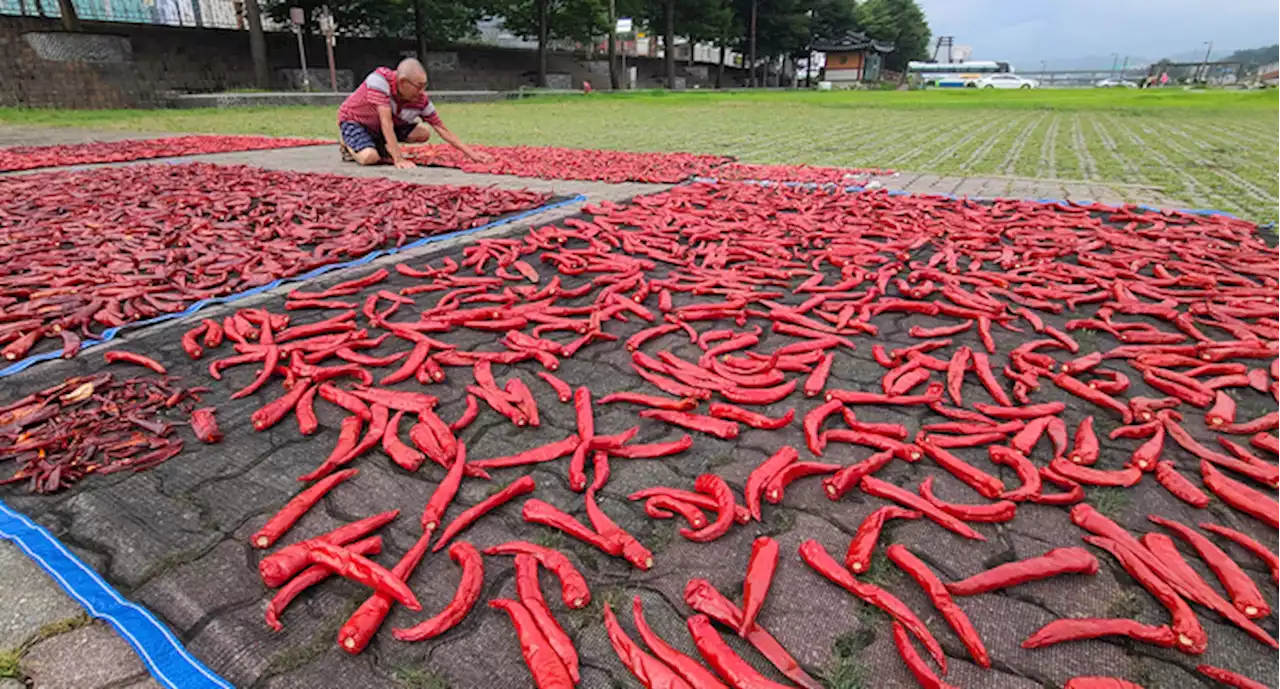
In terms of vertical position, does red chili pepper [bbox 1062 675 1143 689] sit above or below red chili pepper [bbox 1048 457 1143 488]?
below

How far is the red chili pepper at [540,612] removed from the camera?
5.36ft

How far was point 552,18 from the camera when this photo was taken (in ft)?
126

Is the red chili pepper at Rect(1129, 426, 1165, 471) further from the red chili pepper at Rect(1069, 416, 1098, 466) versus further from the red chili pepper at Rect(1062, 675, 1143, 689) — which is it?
the red chili pepper at Rect(1062, 675, 1143, 689)

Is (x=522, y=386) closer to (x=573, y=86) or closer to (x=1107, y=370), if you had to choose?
(x=1107, y=370)

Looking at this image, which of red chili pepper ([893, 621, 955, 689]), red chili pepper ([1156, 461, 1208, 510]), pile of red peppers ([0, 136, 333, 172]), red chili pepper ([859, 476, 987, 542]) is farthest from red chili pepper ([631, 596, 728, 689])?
pile of red peppers ([0, 136, 333, 172])

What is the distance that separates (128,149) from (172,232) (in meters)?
7.81

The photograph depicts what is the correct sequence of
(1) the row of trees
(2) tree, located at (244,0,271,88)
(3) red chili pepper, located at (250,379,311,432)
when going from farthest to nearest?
(1) the row of trees < (2) tree, located at (244,0,271,88) < (3) red chili pepper, located at (250,379,311,432)

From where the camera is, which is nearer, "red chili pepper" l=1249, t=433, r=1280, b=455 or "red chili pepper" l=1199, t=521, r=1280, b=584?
"red chili pepper" l=1199, t=521, r=1280, b=584

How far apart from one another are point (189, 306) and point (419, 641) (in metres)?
3.30

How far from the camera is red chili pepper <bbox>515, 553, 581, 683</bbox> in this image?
163cm

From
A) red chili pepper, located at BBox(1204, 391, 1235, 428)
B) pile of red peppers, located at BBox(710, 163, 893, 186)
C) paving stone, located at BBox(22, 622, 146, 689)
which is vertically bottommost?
paving stone, located at BBox(22, 622, 146, 689)

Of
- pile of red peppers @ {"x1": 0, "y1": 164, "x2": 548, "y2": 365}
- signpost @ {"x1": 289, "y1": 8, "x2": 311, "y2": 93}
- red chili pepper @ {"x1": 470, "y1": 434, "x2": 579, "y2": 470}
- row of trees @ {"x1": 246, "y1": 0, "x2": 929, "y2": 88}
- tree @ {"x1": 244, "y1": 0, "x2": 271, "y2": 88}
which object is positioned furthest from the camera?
row of trees @ {"x1": 246, "y1": 0, "x2": 929, "y2": 88}

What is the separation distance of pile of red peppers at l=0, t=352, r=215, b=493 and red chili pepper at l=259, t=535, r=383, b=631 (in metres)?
1.02

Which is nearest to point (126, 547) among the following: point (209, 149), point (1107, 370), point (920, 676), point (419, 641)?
point (419, 641)
